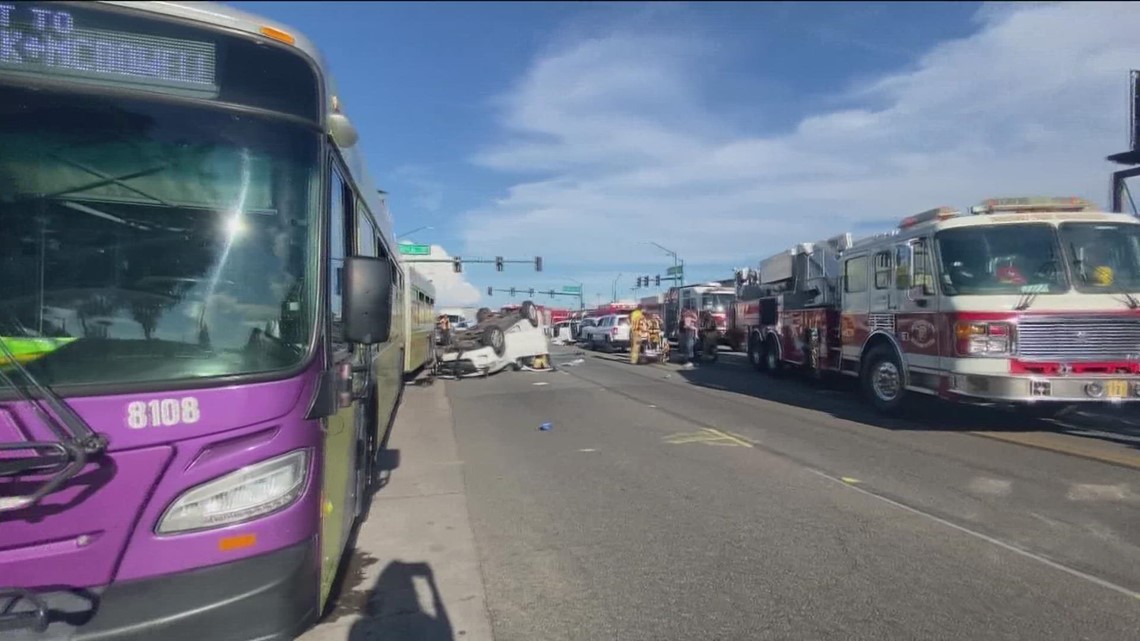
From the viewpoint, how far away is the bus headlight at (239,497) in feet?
9.57

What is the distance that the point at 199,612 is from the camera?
9.55 feet

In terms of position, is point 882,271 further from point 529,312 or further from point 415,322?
point 529,312

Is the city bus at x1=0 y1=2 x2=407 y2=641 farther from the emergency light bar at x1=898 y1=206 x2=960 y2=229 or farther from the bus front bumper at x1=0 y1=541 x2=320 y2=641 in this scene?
the emergency light bar at x1=898 y1=206 x2=960 y2=229

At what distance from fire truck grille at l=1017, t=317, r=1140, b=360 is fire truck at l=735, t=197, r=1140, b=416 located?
0.04 feet

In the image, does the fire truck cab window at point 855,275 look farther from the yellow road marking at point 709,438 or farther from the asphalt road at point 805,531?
the yellow road marking at point 709,438

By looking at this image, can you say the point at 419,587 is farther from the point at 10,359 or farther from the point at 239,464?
the point at 10,359

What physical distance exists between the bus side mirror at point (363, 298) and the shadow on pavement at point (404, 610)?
67.2 inches

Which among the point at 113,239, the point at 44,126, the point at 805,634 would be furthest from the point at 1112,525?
the point at 44,126

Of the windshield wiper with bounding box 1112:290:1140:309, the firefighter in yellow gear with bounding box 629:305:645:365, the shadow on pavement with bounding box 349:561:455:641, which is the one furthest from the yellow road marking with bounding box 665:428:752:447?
the firefighter in yellow gear with bounding box 629:305:645:365

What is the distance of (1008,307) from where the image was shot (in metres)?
8.93

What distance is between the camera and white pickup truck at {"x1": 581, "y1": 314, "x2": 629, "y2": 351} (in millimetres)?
32031

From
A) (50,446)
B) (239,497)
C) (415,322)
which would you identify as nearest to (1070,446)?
(239,497)

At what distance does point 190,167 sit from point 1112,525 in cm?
652

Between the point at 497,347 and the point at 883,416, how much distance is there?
11.5 meters
